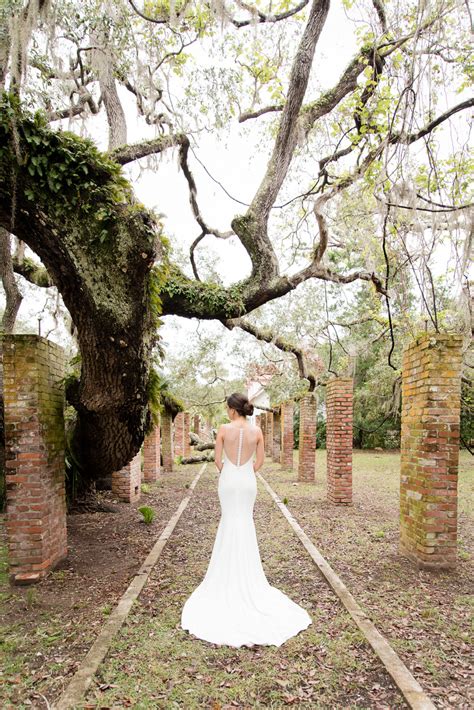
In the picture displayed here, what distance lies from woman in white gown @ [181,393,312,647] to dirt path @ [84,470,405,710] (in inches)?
5.8

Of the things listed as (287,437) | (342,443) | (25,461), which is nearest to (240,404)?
(25,461)

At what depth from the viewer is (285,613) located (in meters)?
4.15

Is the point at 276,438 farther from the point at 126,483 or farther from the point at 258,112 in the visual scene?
the point at 258,112

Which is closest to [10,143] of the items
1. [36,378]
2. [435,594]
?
[36,378]

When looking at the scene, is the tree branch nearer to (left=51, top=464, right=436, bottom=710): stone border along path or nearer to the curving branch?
the curving branch

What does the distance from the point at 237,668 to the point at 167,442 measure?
1367 cm

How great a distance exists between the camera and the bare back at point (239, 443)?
4.57m

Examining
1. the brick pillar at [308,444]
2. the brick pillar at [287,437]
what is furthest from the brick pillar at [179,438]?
the brick pillar at [308,444]

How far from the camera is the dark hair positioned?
4562mm

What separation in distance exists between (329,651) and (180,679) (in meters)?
1.15

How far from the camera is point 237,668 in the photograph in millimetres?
3340

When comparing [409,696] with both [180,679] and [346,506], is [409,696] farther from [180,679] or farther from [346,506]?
[346,506]

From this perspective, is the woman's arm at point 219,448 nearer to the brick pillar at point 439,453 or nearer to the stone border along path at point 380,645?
the stone border along path at point 380,645

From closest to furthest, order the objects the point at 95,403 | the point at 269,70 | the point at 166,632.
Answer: the point at 166,632 < the point at 95,403 < the point at 269,70
